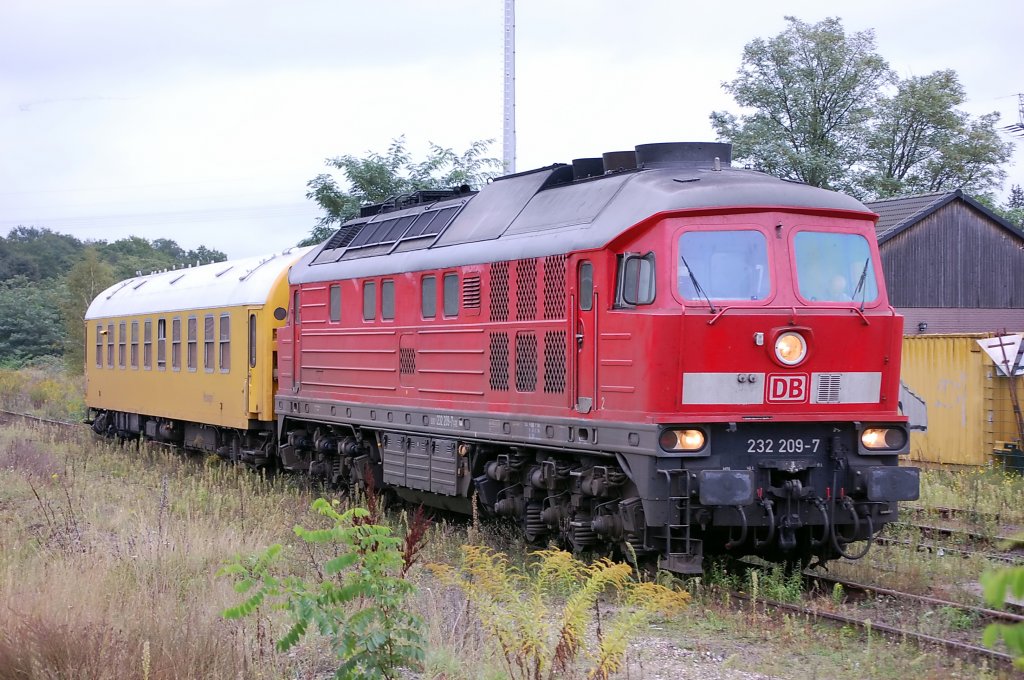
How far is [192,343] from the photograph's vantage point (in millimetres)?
20766

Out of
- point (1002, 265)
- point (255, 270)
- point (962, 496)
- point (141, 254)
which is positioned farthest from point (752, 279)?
point (141, 254)

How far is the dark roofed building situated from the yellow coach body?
52.4 feet

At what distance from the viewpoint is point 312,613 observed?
5.76 metres

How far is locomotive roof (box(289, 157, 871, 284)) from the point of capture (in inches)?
388

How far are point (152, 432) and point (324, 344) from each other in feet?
30.5

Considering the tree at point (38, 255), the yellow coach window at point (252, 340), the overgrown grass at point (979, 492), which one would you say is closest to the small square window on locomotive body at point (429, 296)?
the yellow coach window at point (252, 340)

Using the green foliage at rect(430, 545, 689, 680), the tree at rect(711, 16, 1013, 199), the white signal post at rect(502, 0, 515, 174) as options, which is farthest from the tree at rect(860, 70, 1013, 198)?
the green foliage at rect(430, 545, 689, 680)

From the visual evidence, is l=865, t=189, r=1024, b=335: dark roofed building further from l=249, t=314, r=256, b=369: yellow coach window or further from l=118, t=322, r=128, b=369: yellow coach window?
l=118, t=322, r=128, b=369: yellow coach window

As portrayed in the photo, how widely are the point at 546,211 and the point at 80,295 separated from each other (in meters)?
42.8

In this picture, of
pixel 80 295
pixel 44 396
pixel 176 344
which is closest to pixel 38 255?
pixel 80 295

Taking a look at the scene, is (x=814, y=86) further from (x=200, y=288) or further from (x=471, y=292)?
(x=471, y=292)

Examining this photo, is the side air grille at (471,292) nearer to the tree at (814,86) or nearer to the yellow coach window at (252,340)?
the yellow coach window at (252,340)

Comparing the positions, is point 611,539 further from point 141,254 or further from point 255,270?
point 141,254

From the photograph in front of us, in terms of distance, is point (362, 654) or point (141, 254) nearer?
point (362, 654)
